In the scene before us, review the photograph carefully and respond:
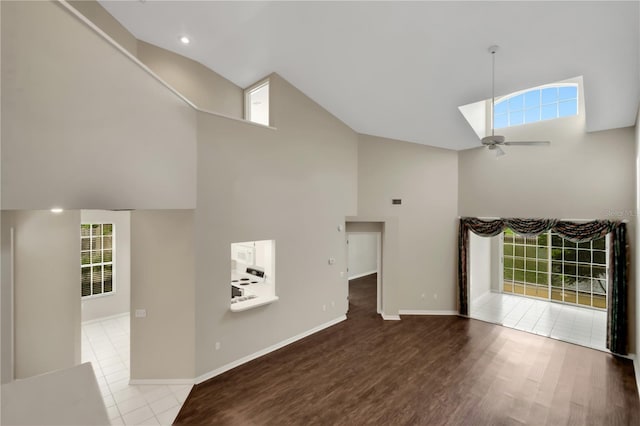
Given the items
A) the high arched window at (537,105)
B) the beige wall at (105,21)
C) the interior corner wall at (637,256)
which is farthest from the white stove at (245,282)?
the high arched window at (537,105)

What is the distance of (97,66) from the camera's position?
2488 mm

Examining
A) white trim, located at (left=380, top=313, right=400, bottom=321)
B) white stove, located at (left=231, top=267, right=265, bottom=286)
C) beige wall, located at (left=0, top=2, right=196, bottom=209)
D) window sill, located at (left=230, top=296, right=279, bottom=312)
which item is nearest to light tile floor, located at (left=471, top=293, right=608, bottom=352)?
white trim, located at (left=380, top=313, right=400, bottom=321)

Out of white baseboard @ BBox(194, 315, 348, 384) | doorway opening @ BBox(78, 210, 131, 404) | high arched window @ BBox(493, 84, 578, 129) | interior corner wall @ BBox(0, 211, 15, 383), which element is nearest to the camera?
interior corner wall @ BBox(0, 211, 15, 383)

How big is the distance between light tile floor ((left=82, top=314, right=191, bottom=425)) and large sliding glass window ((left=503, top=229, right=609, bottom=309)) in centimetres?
942

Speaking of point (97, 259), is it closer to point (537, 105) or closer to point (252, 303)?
point (252, 303)

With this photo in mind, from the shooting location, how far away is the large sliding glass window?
7434 millimetres

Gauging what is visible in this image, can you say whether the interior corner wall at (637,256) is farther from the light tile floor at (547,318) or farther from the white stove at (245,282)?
the white stove at (245,282)

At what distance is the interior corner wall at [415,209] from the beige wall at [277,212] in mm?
569

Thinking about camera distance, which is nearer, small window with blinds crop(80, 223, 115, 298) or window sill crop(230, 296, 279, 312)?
window sill crop(230, 296, 279, 312)

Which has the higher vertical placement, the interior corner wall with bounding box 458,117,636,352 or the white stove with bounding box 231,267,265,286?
the interior corner wall with bounding box 458,117,636,352

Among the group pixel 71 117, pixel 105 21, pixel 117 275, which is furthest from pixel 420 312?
pixel 105 21

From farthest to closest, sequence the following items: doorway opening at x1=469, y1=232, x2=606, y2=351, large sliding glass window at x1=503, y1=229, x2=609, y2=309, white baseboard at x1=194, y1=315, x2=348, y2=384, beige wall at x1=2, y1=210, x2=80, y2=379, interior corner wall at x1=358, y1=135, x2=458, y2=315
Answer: large sliding glass window at x1=503, y1=229, x2=609, y2=309
interior corner wall at x1=358, y1=135, x2=458, y2=315
doorway opening at x1=469, y1=232, x2=606, y2=351
white baseboard at x1=194, y1=315, x2=348, y2=384
beige wall at x1=2, y1=210, x2=80, y2=379

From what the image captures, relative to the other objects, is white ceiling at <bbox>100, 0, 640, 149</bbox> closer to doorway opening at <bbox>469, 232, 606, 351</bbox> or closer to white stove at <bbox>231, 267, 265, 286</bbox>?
doorway opening at <bbox>469, 232, 606, 351</bbox>

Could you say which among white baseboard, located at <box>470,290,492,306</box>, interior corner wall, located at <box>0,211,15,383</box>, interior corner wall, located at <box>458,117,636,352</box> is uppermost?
interior corner wall, located at <box>458,117,636,352</box>
